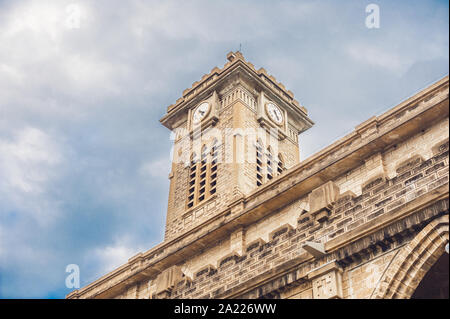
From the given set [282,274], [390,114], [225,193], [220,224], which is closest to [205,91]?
[225,193]

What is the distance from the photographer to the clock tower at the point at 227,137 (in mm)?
37281

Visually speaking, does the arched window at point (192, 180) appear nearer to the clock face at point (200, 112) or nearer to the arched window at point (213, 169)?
the arched window at point (213, 169)

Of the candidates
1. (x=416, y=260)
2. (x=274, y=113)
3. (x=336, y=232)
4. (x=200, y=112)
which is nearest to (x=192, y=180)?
(x=200, y=112)

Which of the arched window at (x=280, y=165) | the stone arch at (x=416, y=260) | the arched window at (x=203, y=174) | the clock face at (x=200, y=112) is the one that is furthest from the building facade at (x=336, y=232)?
the clock face at (x=200, y=112)

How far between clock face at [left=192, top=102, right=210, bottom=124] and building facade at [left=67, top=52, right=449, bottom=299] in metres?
7.75

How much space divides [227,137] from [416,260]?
25.3m

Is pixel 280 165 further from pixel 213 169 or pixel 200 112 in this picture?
pixel 200 112

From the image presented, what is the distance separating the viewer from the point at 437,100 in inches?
746

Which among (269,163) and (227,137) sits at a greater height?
(227,137)

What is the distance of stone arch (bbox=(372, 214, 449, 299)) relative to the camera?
1435 cm

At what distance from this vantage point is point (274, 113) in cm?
4312
